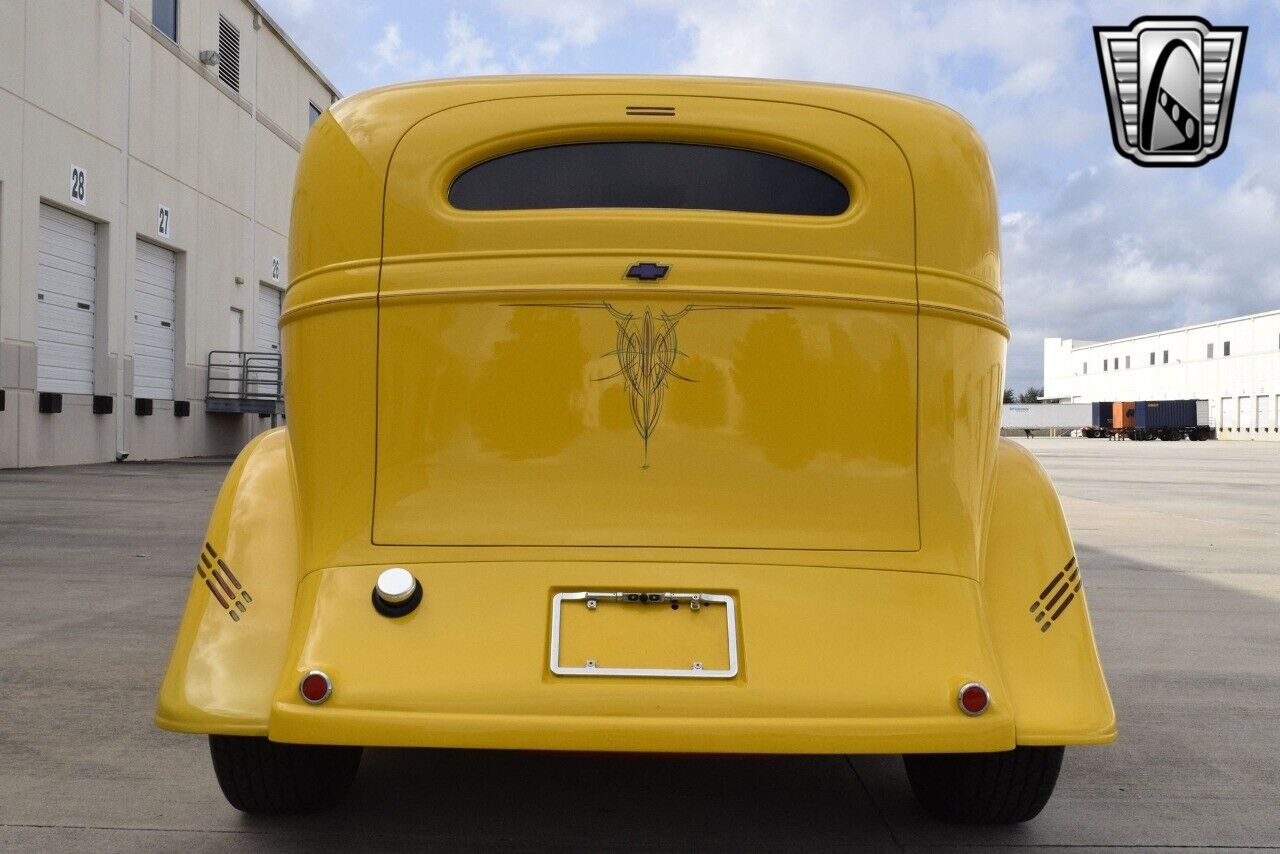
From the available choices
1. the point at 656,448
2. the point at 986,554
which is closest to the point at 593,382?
the point at 656,448

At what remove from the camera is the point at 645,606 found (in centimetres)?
277

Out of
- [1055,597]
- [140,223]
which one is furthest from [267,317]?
[1055,597]

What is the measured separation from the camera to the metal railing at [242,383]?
2292 cm

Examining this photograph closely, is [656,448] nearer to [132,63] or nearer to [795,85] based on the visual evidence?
[795,85]

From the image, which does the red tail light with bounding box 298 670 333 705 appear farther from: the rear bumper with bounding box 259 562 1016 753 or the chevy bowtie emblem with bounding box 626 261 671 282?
the chevy bowtie emblem with bounding box 626 261 671 282

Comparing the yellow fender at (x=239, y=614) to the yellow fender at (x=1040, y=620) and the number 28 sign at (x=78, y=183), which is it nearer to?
the yellow fender at (x=1040, y=620)

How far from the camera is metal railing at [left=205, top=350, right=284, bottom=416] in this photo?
902 inches

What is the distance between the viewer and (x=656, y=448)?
2.86 m

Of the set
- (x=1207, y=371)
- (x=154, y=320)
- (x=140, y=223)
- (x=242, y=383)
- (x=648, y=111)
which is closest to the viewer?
(x=648, y=111)

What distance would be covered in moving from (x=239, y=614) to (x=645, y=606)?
42.8 inches

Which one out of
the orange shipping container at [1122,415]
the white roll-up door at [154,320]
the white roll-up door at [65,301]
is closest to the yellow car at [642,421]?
the white roll-up door at [65,301]

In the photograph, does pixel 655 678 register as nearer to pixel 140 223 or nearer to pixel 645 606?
pixel 645 606

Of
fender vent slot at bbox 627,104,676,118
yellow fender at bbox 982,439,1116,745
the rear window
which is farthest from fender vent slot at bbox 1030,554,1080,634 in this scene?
fender vent slot at bbox 627,104,676,118

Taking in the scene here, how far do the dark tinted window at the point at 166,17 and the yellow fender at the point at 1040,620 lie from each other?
2117 centimetres
